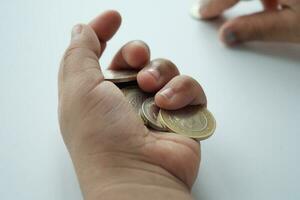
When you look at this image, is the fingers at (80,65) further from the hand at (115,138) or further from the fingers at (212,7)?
the fingers at (212,7)

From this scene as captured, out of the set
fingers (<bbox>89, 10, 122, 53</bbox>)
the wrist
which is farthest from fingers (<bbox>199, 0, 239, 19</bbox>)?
the wrist

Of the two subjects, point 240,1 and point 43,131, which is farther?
point 240,1

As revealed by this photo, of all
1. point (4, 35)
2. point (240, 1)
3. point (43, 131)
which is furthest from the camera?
point (240, 1)

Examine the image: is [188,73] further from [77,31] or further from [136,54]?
[77,31]

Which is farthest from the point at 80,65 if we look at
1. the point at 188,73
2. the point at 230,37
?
the point at 230,37

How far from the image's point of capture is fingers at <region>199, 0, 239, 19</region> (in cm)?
106

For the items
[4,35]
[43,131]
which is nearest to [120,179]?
[43,131]

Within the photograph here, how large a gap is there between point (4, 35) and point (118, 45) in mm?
287

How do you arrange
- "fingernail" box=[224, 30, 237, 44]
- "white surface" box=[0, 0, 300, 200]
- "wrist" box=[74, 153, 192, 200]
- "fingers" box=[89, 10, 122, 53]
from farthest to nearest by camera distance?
"fingernail" box=[224, 30, 237, 44]
"fingers" box=[89, 10, 122, 53]
"white surface" box=[0, 0, 300, 200]
"wrist" box=[74, 153, 192, 200]

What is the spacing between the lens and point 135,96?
28.1 inches

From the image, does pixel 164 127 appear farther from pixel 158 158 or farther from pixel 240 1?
pixel 240 1

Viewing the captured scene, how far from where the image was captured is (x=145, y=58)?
750mm

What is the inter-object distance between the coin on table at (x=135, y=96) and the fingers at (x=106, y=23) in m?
0.14

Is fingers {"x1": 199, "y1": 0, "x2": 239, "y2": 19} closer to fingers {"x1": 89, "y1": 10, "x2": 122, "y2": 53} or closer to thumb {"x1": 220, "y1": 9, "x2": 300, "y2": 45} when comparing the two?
thumb {"x1": 220, "y1": 9, "x2": 300, "y2": 45}
